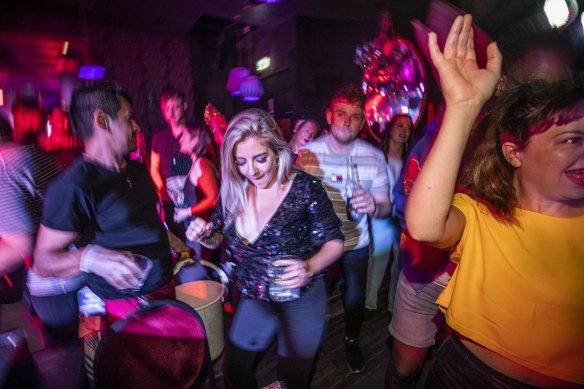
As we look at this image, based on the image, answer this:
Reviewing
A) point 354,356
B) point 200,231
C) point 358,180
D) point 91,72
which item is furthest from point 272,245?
point 91,72

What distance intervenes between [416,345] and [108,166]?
6.67 feet

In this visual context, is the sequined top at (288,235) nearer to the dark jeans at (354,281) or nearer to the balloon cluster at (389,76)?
the dark jeans at (354,281)

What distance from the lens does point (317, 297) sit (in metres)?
1.61

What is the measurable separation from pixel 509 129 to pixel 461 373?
89cm

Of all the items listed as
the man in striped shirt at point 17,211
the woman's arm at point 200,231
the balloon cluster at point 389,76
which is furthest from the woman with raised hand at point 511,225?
the balloon cluster at point 389,76

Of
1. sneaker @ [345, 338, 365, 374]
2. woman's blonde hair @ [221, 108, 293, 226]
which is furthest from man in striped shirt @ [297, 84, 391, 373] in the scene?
woman's blonde hair @ [221, 108, 293, 226]

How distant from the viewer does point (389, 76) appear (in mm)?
5832

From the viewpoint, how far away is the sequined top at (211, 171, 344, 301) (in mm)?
1503

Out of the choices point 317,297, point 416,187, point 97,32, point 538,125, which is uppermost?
point 97,32

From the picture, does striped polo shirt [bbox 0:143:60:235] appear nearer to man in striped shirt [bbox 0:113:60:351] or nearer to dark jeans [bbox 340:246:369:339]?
man in striped shirt [bbox 0:113:60:351]

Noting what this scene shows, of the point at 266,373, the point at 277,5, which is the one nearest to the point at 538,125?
the point at 266,373

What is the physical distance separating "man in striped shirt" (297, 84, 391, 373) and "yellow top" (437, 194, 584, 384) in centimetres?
126

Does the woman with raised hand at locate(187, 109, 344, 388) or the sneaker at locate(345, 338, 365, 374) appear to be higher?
the woman with raised hand at locate(187, 109, 344, 388)

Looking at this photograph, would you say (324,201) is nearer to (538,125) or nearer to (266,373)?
(538,125)
